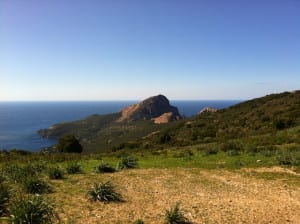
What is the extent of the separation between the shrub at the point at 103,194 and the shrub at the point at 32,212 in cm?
277

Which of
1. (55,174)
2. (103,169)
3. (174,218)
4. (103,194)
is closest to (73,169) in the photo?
(103,169)

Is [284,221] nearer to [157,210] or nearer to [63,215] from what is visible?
[157,210]

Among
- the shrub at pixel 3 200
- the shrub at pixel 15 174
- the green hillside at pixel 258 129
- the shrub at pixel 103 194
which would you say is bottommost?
the green hillside at pixel 258 129

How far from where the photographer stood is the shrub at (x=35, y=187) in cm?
1286

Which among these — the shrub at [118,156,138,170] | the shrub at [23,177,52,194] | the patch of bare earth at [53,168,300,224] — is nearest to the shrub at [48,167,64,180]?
the patch of bare earth at [53,168,300,224]

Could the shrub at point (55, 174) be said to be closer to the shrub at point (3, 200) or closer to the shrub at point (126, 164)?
the shrub at point (126, 164)

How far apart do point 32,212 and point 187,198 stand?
21.5ft

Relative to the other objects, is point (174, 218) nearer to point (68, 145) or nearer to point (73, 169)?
point (73, 169)

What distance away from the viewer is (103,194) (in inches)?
503

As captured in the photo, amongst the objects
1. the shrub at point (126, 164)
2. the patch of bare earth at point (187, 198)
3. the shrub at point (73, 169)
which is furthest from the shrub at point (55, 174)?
the shrub at point (126, 164)

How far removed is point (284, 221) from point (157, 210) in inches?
172

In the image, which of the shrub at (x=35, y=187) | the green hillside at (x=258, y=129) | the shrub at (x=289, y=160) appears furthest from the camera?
the green hillside at (x=258, y=129)

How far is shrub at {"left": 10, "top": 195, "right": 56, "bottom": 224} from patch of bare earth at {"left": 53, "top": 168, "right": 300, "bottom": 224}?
786 millimetres

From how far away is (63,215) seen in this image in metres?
10.5
